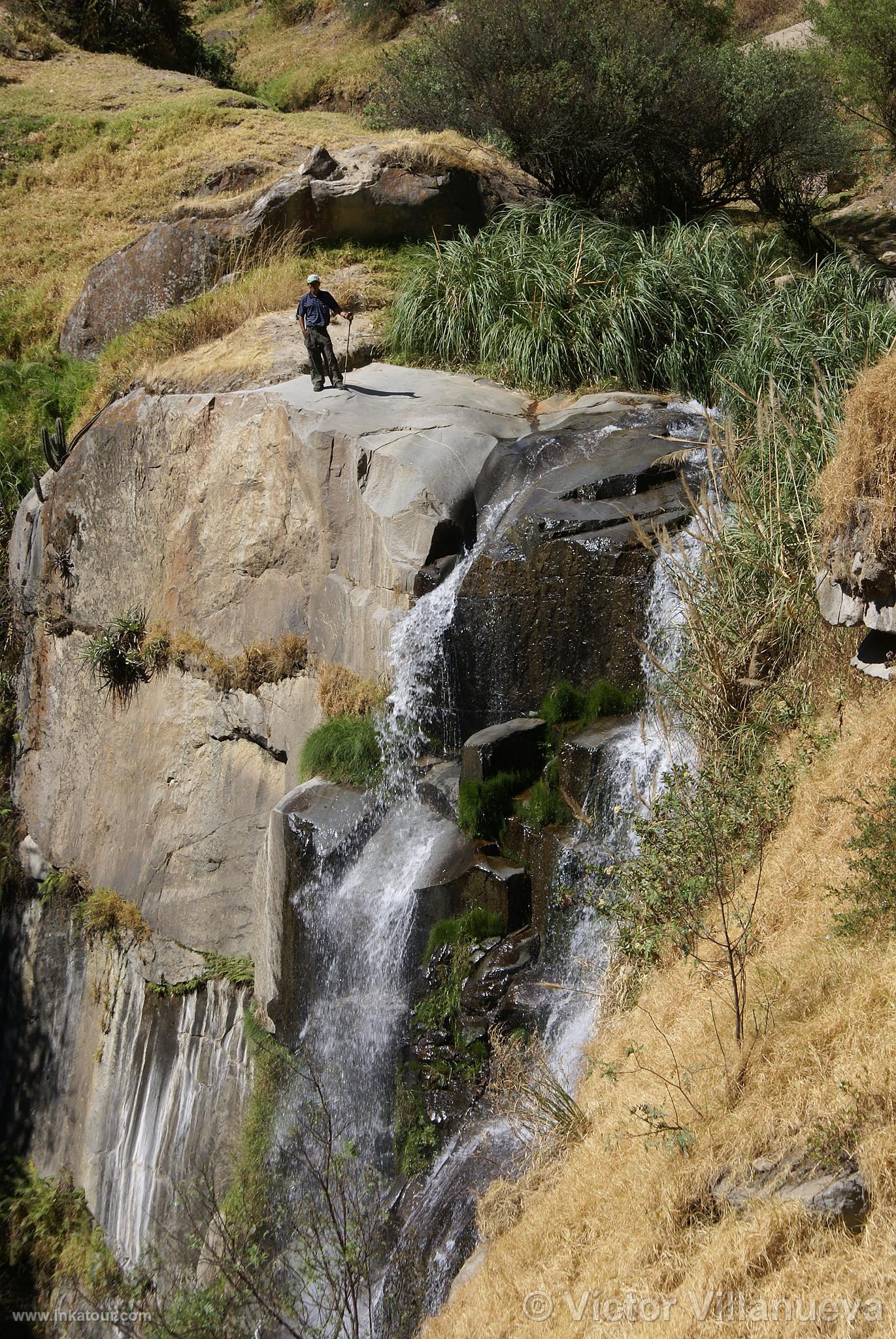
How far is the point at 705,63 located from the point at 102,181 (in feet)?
34.5

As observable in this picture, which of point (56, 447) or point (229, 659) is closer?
point (229, 659)

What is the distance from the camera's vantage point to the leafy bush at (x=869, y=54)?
653 inches

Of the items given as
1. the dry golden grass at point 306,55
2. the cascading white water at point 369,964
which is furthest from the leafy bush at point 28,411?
the dry golden grass at point 306,55

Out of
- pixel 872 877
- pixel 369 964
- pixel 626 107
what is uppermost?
pixel 626 107

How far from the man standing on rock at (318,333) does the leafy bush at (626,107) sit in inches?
206

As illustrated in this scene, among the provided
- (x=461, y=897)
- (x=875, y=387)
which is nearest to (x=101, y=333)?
(x=461, y=897)

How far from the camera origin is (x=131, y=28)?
25156 mm

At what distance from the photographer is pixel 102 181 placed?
19.6 metres

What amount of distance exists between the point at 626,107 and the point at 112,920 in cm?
1132

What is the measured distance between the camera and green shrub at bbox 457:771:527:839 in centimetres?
766

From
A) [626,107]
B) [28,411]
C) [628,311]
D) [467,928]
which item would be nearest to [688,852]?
[467,928]

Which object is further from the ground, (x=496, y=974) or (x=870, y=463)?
(x=870, y=463)

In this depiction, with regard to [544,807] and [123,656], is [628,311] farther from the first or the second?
[123,656]

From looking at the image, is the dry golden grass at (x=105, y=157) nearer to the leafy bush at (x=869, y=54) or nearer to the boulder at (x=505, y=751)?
the leafy bush at (x=869, y=54)
